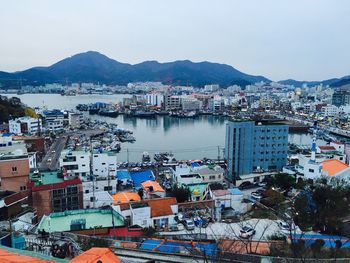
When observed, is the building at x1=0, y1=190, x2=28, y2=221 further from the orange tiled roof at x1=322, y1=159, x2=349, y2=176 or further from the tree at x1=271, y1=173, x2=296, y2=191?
the orange tiled roof at x1=322, y1=159, x2=349, y2=176

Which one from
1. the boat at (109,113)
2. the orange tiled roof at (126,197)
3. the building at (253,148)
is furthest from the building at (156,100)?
the orange tiled roof at (126,197)

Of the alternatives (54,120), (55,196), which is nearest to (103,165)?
(55,196)

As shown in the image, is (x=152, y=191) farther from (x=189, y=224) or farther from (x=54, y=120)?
(x=54, y=120)

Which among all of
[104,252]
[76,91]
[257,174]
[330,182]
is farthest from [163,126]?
[76,91]

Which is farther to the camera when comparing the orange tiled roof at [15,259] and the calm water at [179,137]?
the calm water at [179,137]

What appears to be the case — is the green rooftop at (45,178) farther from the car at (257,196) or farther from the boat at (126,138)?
the boat at (126,138)

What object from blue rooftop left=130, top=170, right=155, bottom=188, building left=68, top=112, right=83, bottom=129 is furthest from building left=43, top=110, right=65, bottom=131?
blue rooftop left=130, top=170, right=155, bottom=188
